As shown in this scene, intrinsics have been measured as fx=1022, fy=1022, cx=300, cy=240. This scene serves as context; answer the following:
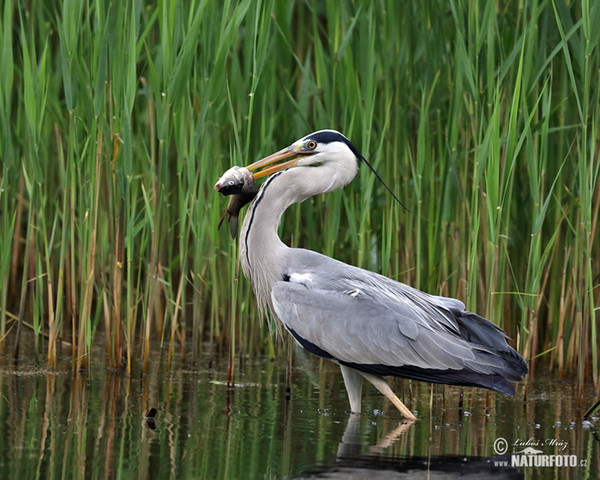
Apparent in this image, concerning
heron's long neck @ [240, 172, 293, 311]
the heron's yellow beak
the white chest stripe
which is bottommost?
the white chest stripe

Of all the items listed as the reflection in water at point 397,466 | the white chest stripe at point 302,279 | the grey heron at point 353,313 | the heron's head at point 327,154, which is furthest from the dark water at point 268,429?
the heron's head at point 327,154

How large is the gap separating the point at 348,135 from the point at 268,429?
5.84 feet

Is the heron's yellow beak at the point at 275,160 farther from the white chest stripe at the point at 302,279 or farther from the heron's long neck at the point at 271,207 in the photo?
the white chest stripe at the point at 302,279

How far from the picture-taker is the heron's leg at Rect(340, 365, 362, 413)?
4.91m

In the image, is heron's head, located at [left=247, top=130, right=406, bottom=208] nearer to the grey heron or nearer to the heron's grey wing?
the grey heron

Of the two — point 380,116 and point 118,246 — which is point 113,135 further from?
point 380,116

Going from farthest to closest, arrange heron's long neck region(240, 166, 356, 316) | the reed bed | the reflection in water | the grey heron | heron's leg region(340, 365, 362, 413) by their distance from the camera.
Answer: heron's long neck region(240, 166, 356, 316) < the reed bed < heron's leg region(340, 365, 362, 413) < the grey heron < the reflection in water

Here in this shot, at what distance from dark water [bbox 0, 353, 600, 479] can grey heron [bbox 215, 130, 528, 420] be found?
0.27m

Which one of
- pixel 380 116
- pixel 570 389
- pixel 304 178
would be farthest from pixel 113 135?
pixel 570 389

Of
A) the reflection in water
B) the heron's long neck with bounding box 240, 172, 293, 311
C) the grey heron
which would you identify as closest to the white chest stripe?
the grey heron

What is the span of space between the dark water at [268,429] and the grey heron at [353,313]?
27 centimetres

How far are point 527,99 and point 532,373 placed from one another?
153 cm

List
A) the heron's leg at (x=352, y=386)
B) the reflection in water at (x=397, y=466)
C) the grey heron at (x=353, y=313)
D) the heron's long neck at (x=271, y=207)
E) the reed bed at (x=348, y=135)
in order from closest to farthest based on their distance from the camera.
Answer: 1. the reflection in water at (x=397, y=466)
2. the grey heron at (x=353, y=313)
3. the heron's leg at (x=352, y=386)
4. the reed bed at (x=348, y=135)
5. the heron's long neck at (x=271, y=207)

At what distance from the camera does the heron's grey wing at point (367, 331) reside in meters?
4.66
